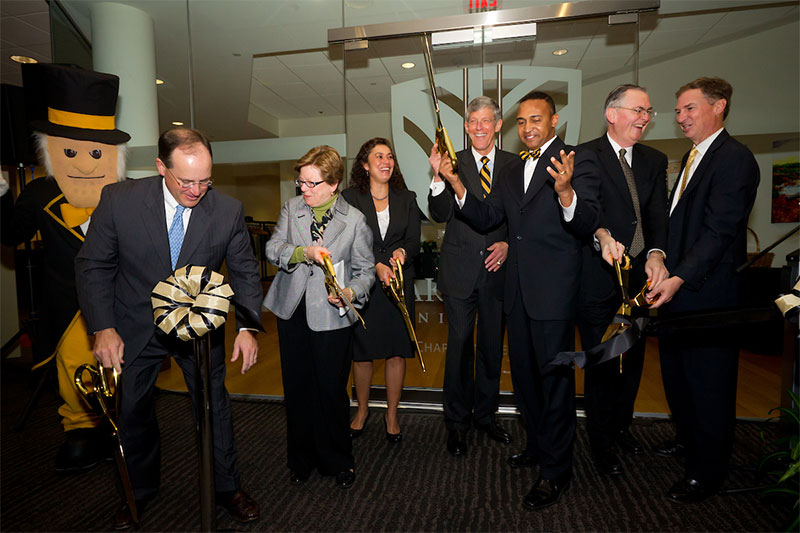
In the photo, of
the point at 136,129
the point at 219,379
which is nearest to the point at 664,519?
the point at 219,379

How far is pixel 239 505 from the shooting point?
207 cm

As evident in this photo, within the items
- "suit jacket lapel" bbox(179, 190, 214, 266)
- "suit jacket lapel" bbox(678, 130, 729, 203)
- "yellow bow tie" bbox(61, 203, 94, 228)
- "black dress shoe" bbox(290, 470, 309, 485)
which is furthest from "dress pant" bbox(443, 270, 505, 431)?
"yellow bow tie" bbox(61, 203, 94, 228)

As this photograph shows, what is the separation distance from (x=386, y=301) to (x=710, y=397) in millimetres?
1808

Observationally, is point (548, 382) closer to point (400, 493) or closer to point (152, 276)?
point (400, 493)

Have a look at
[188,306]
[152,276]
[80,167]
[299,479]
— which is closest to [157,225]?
[152,276]

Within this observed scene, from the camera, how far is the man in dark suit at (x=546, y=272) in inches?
82.7

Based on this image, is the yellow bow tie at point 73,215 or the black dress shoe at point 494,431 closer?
the yellow bow tie at point 73,215

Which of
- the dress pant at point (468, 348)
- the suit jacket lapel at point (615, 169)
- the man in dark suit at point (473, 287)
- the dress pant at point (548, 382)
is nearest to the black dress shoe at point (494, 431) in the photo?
the man in dark suit at point (473, 287)

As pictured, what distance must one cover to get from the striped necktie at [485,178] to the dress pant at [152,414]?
1761 millimetres

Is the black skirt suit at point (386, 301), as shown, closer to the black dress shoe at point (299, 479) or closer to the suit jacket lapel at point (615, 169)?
the black dress shoe at point (299, 479)

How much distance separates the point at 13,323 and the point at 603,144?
5979mm

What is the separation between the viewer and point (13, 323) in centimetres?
480

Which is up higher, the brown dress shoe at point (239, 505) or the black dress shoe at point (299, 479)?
the brown dress shoe at point (239, 505)

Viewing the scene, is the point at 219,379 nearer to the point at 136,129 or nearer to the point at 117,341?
the point at 117,341
